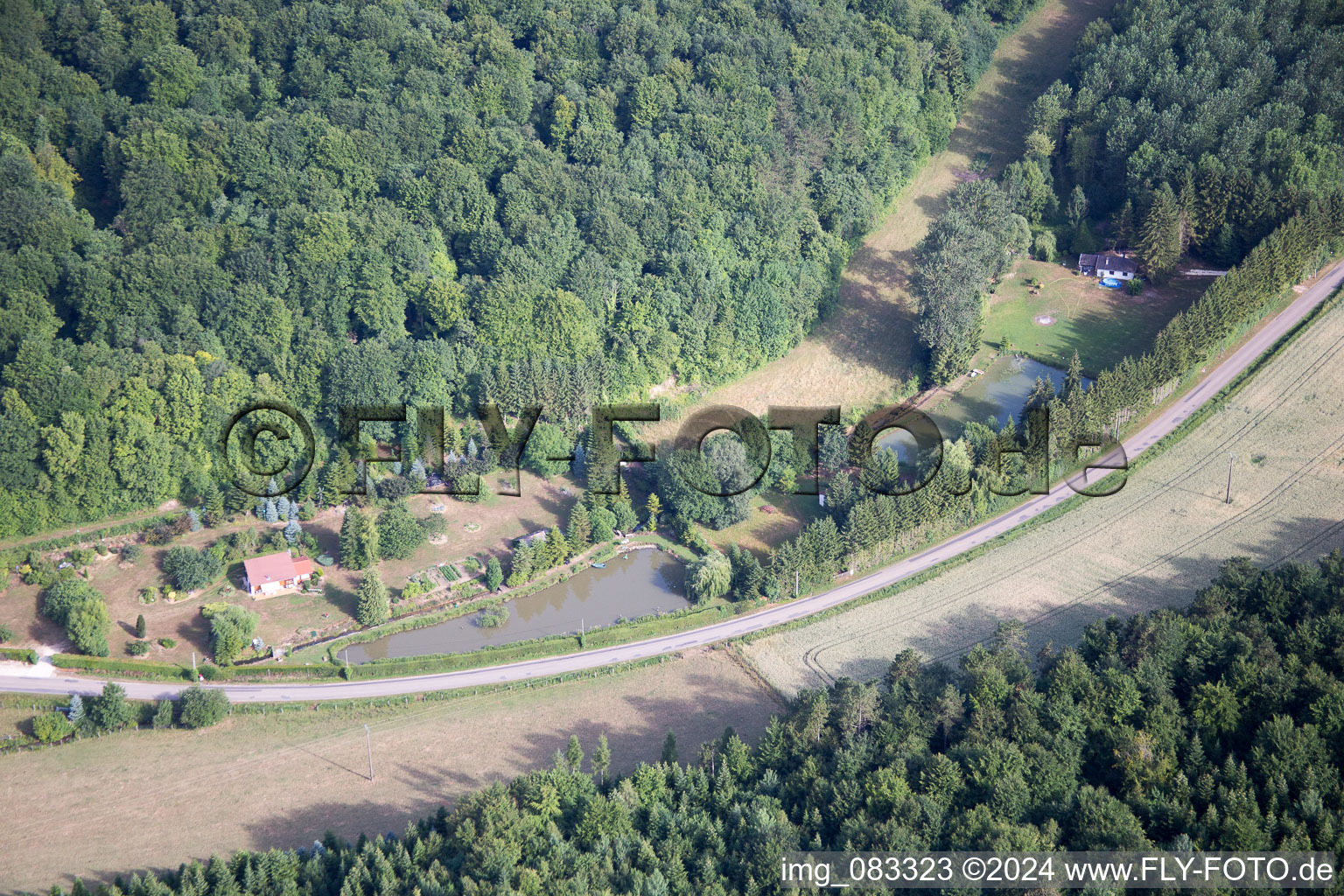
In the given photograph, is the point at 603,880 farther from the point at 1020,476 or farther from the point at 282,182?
the point at 282,182

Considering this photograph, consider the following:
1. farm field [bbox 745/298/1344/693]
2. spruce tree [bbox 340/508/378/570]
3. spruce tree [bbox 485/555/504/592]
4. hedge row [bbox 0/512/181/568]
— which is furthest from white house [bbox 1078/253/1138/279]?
hedge row [bbox 0/512/181/568]

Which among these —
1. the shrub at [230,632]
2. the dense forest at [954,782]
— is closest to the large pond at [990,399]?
the dense forest at [954,782]

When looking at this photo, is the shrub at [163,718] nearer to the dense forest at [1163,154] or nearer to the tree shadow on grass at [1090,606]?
the tree shadow on grass at [1090,606]

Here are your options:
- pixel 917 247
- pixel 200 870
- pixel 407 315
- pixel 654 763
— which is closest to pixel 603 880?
pixel 654 763

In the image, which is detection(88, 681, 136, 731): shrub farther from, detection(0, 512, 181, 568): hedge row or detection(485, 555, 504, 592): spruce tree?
detection(485, 555, 504, 592): spruce tree

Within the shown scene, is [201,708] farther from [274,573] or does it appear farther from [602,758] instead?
[602,758]
